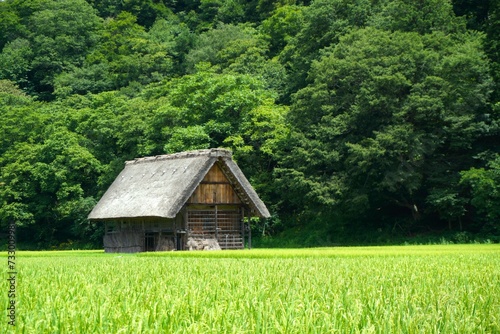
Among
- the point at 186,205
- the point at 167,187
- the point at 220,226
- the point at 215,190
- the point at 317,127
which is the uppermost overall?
the point at 317,127

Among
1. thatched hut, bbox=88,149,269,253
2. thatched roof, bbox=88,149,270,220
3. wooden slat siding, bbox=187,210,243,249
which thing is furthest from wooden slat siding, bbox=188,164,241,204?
wooden slat siding, bbox=187,210,243,249

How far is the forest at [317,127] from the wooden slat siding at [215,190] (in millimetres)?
4017

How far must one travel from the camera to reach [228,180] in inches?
1364

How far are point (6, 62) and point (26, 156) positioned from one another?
26.3 m

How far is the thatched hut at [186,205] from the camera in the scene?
3275 centimetres

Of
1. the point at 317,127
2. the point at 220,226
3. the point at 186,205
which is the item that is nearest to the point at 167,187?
the point at 186,205

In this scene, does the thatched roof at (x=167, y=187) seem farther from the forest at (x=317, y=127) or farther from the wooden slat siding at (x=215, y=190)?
the forest at (x=317, y=127)

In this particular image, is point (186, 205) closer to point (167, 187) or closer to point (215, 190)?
point (167, 187)

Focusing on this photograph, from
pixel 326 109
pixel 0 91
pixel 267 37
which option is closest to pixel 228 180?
pixel 326 109

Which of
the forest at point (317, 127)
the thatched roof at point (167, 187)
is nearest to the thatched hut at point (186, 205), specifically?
the thatched roof at point (167, 187)

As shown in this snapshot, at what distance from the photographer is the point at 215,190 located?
3425 cm

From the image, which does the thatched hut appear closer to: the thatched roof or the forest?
the thatched roof

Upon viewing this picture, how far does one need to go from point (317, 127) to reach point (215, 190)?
733 centimetres

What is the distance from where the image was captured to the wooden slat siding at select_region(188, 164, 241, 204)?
111 feet
